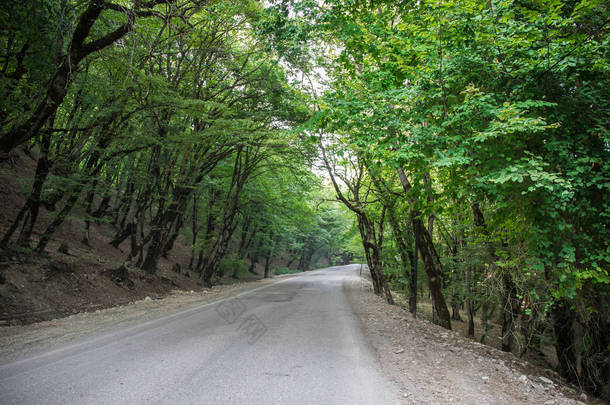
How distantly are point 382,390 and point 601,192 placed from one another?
471 centimetres

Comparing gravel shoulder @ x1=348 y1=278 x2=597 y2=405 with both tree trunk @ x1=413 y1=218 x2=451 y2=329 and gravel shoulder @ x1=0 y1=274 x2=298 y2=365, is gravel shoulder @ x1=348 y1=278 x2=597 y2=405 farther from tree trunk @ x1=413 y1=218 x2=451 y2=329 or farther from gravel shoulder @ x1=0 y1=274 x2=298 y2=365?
gravel shoulder @ x1=0 y1=274 x2=298 y2=365

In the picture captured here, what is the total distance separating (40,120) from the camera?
17.4 ft

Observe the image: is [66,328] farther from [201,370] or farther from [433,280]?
[433,280]

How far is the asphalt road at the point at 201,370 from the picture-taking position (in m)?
3.17

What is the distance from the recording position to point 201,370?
3879 mm

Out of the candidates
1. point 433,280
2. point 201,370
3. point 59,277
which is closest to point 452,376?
point 201,370

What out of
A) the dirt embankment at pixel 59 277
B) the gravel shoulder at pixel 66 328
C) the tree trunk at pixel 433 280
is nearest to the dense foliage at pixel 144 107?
the dirt embankment at pixel 59 277

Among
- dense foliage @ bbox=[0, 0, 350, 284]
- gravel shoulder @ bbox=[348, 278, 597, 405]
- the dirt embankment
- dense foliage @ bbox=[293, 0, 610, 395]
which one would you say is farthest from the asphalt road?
dense foliage @ bbox=[0, 0, 350, 284]

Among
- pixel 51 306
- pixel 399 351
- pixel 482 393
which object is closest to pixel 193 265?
pixel 51 306

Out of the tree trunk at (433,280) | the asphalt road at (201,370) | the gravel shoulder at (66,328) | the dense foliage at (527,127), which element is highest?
the dense foliage at (527,127)

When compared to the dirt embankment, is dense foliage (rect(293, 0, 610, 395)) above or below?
above

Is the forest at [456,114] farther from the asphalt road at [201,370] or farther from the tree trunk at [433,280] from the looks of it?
the asphalt road at [201,370]

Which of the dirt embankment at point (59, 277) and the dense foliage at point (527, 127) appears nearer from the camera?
the dense foliage at point (527, 127)

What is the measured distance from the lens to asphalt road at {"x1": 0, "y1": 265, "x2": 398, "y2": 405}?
3.17 metres
